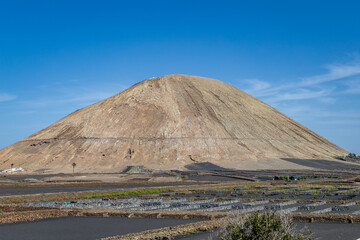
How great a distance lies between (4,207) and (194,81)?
109982 millimetres

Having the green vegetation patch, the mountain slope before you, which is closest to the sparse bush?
the green vegetation patch

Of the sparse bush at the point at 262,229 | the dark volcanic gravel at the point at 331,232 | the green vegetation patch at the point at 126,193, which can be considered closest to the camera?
the sparse bush at the point at 262,229

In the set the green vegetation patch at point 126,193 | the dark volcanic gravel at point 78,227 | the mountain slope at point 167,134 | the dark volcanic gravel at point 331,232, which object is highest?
the mountain slope at point 167,134

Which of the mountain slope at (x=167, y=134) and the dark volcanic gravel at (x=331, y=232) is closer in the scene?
the dark volcanic gravel at (x=331, y=232)

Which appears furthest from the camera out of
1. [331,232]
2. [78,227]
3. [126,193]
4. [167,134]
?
[167,134]

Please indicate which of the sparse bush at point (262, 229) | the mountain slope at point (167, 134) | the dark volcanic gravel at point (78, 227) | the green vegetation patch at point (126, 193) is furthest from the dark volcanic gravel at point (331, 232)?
the mountain slope at point (167, 134)

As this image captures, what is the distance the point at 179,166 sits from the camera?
89312 millimetres

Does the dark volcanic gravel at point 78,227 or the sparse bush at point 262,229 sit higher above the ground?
the sparse bush at point 262,229

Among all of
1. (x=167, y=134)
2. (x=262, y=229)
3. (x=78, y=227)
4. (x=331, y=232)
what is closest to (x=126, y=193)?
(x=78, y=227)

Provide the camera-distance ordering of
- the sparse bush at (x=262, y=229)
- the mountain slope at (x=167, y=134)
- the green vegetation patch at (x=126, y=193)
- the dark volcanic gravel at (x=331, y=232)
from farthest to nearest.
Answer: the mountain slope at (x=167, y=134) < the green vegetation patch at (x=126, y=193) < the dark volcanic gravel at (x=331, y=232) < the sparse bush at (x=262, y=229)

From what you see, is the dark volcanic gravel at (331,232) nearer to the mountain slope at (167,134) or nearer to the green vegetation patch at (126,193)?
the green vegetation patch at (126,193)

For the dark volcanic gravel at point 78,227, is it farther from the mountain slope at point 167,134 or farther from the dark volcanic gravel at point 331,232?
the mountain slope at point 167,134

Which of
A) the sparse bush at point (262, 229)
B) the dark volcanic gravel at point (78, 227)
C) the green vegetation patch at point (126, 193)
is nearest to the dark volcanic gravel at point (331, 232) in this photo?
the dark volcanic gravel at point (78, 227)

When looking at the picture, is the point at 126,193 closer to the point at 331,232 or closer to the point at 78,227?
the point at 78,227
